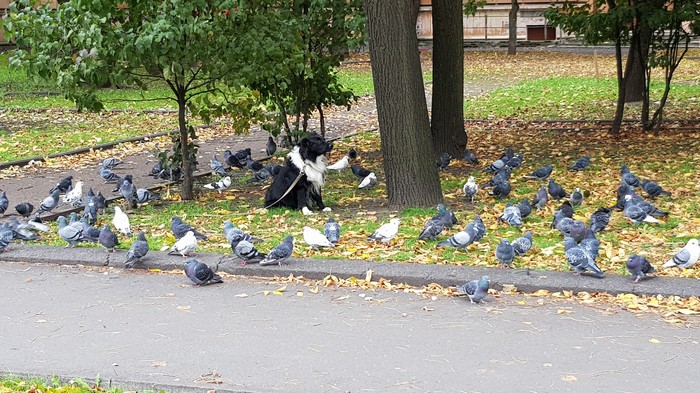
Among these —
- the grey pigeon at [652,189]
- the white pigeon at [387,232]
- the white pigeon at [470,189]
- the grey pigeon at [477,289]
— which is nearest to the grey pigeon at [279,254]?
the white pigeon at [387,232]

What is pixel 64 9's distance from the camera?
437 inches

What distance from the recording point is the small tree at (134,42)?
1062 centimetres

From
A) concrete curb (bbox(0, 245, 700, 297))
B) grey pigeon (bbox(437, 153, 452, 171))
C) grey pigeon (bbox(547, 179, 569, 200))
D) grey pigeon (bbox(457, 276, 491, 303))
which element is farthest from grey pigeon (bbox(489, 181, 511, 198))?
grey pigeon (bbox(457, 276, 491, 303))

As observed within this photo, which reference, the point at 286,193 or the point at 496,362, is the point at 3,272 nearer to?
the point at 286,193

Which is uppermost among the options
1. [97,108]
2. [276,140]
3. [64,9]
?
[64,9]

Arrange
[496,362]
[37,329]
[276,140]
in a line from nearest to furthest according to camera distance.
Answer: [496,362], [37,329], [276,140]

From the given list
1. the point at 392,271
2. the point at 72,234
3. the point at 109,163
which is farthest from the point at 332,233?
the point at 109,163

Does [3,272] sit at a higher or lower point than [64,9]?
lower

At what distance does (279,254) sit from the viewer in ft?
26.5

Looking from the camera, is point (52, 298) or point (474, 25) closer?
point (52, 298)

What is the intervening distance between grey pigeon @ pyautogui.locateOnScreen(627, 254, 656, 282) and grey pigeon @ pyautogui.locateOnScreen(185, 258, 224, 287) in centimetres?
335

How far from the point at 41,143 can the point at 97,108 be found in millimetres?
6272

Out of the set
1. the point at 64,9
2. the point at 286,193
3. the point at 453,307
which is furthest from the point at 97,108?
the point at 453,307

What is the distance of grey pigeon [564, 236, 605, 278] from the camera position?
7.35m
